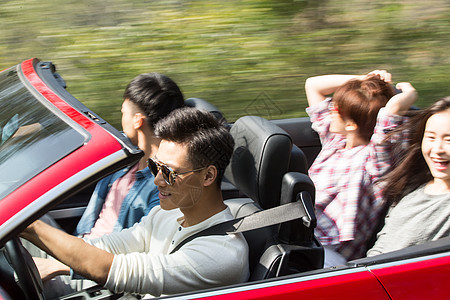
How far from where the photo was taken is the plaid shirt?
2500mm

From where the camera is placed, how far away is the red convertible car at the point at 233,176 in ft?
5.19

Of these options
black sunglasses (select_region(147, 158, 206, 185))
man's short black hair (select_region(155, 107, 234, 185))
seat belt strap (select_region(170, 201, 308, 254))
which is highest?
man's short black hair (select_region(155, 107, 234, 185))

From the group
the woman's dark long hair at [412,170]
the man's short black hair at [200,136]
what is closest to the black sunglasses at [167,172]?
the man's short black hair at [200,136]

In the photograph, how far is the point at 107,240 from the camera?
2.24 meters

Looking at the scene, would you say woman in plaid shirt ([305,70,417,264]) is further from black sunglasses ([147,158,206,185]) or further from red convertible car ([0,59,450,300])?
black sunglasses ([147,158,206,185])

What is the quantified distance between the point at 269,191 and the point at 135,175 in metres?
0.78

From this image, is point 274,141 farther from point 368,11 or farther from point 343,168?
point 368,11

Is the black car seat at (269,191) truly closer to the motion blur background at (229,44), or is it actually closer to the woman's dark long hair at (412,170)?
the woman's dark long hair at (412,170)

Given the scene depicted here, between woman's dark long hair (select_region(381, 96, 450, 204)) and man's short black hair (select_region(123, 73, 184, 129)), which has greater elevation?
man's short black hair (select_region(123, 73, 184, 129))

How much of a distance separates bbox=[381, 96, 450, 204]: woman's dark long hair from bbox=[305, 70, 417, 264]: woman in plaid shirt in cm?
8

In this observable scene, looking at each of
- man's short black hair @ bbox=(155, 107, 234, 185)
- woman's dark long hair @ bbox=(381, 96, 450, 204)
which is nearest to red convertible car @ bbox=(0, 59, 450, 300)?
man's short black hair @ bbox=(155, 107, 234, 185)

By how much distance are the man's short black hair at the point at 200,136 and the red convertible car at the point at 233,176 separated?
0.16 m

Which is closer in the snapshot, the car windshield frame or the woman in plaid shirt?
the car windshield frame

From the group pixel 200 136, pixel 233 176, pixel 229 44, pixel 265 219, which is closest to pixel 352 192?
pixel 233 176
